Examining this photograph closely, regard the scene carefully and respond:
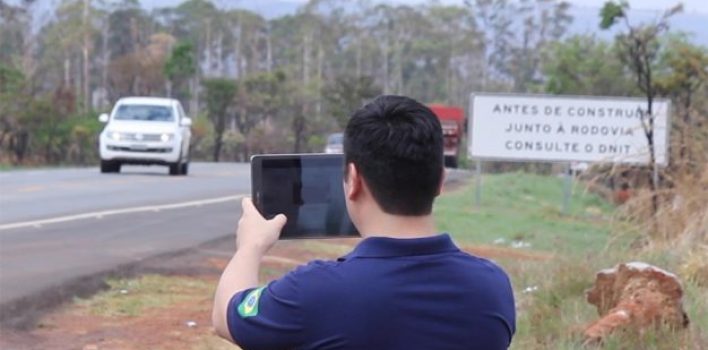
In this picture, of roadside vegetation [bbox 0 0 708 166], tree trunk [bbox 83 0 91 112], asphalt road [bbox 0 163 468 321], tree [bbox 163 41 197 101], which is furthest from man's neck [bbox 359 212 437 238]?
tree trunk [bbox 83 0 91 112]

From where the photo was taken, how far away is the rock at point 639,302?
293 inches

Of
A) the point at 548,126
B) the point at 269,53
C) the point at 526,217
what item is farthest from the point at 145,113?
the point at 269,53

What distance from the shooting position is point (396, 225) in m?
3.36

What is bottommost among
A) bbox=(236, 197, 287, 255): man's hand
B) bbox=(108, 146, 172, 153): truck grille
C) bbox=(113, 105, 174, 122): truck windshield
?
bbox=(108, 146, 172, 153): truck grille

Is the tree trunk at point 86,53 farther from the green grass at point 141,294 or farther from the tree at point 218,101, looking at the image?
the green grass at point 141,294

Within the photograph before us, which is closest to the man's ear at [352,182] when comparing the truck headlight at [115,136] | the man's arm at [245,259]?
the man's arm at [245,259]

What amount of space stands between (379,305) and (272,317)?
253mm

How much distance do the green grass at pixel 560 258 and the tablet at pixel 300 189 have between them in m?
3.36

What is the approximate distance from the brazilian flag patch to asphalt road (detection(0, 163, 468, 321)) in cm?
565

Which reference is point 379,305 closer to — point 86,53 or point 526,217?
point 526,217

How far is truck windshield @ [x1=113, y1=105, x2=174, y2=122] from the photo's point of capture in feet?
98.2

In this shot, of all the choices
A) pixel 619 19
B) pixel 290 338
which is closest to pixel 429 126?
pixel 290 338

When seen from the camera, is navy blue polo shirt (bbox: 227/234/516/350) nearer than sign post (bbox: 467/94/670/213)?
Yes

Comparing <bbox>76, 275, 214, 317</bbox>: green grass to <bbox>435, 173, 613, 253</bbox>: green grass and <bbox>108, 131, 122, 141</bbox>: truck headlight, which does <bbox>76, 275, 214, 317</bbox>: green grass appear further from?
<bbox>108, 131, 122, 141</bbox>: truck headlight
